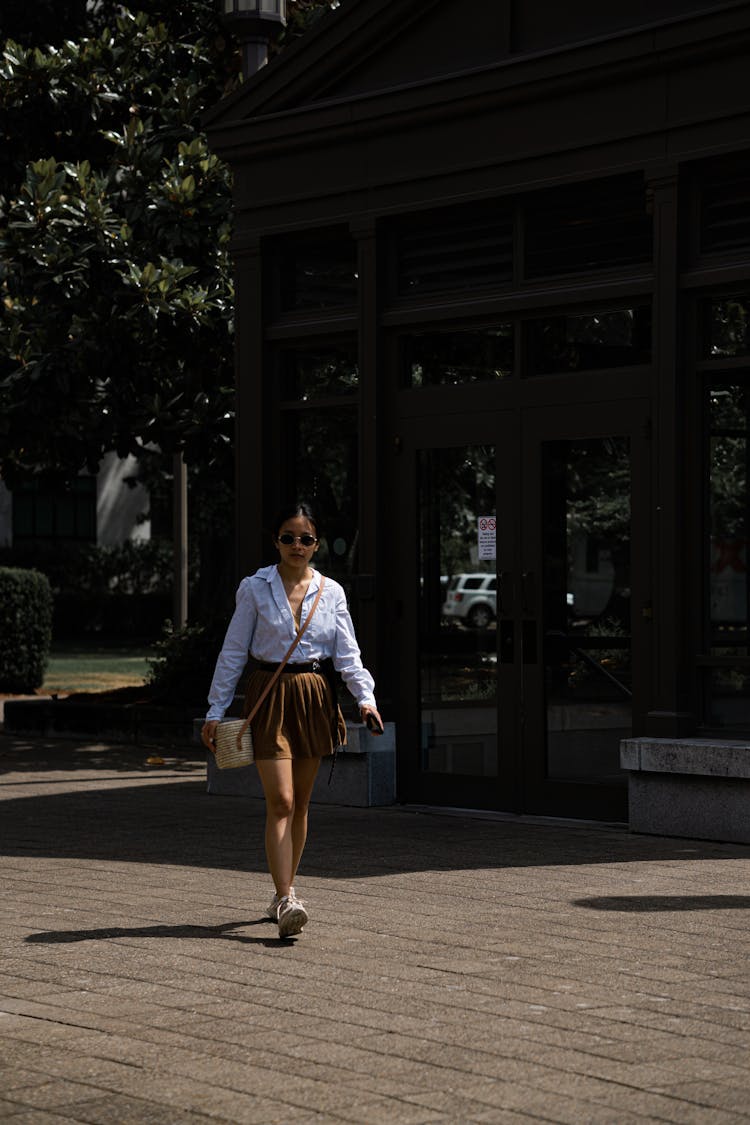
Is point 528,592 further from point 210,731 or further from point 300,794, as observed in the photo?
point 210,731

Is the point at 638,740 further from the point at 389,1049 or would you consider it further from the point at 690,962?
the point at 389,1049

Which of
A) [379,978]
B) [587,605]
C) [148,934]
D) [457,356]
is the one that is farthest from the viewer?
[457,356]

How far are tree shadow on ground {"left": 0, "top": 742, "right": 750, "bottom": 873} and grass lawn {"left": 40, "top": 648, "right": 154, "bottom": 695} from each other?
9.37 m

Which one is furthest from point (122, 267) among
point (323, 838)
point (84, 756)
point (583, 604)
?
point (323, 838)

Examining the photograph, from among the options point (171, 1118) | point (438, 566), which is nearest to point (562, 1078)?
point (171, 1118)

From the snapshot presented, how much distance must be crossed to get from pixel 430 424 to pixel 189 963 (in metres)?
5.52

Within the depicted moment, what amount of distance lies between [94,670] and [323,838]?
17.9m

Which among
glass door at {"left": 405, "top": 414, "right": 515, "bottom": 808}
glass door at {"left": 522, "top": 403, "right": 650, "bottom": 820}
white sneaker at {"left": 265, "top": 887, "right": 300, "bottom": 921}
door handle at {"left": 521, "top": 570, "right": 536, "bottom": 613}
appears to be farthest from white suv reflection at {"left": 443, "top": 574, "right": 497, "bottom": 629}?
white sneaker at {"left": 265, "top": 887, "right": 300, "bottom": 921}

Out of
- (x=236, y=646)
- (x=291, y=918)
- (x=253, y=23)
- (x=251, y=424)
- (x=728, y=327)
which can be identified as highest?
(x=253, y=23)

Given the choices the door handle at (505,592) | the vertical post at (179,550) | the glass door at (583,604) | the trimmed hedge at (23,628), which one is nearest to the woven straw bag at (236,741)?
the glass door at (583,604)

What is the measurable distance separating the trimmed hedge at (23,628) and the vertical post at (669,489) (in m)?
12.4

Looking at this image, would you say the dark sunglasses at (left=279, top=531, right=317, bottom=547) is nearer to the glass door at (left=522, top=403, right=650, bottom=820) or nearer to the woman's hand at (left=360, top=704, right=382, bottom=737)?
the woman's hand at (left=360, top=704, right=382, bottom=737)

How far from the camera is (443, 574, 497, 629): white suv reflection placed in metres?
12.0

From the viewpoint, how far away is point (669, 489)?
10797 millimetres
